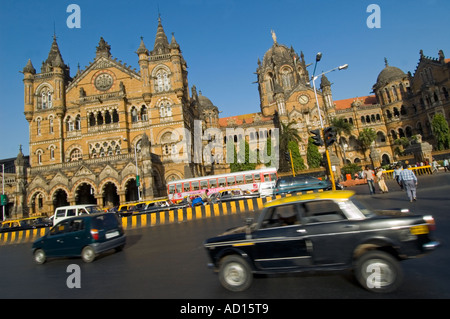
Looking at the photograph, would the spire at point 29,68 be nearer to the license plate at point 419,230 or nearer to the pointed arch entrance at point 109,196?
the pointed arch entrance at point 109,196

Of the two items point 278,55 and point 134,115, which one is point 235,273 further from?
point 278,55

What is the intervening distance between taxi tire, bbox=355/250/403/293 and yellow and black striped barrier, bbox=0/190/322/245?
42.2ft

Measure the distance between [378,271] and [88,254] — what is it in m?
8.22

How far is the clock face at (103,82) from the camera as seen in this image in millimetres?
36375

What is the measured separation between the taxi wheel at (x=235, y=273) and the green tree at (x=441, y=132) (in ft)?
160

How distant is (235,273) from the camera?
15.3ft

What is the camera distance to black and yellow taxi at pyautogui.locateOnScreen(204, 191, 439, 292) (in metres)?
3.94

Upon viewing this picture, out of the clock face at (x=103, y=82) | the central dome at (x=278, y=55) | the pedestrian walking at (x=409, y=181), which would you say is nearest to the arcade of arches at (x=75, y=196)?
the clock face at (x=103, y=82)

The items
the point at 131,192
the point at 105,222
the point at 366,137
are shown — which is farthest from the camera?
the point at 366,137

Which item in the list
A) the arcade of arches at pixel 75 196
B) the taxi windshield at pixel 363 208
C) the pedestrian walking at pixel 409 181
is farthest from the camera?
the arcade of arches at pixel 75 196

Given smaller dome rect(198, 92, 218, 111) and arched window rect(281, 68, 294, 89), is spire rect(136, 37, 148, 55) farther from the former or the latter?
arched window rect(281, 68, 294, 89)

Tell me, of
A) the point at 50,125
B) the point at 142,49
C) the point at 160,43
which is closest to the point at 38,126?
the point at 50,125

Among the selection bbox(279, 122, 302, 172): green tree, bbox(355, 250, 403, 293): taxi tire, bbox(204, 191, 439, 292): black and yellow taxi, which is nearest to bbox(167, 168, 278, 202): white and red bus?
bbox(279, 122, 302, 172): green tree
